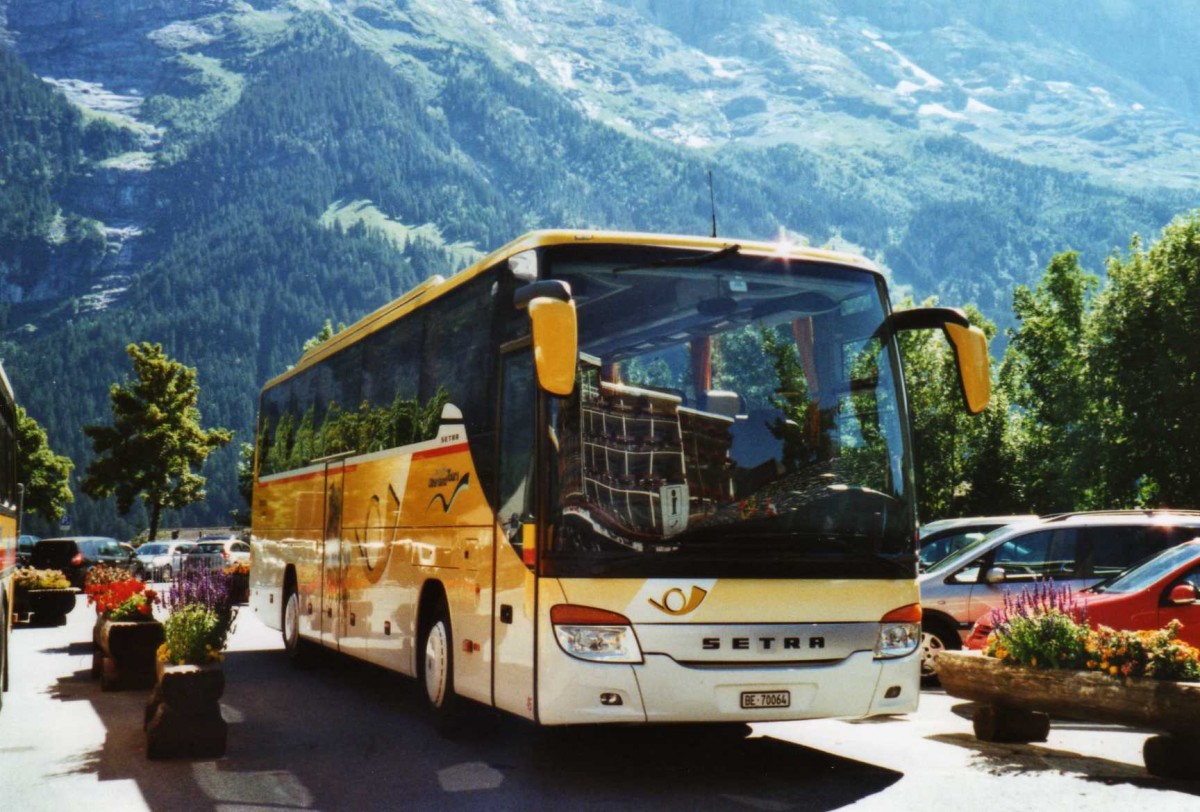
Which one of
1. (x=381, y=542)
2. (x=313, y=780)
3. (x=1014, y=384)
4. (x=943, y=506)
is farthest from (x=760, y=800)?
(x=1014, y=384)

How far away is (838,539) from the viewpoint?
329 inches

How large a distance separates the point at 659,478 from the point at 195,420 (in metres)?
57.7

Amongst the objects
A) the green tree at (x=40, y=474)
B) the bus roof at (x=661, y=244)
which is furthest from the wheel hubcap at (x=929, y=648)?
the green tree at (x=40, y=474)

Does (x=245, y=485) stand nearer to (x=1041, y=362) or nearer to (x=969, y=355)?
(x=1041, y=362)

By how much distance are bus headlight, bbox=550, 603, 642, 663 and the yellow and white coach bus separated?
12 mm

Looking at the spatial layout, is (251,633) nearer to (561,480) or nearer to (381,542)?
(381,542)

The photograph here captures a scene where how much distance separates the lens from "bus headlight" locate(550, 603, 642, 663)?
790 centimetres

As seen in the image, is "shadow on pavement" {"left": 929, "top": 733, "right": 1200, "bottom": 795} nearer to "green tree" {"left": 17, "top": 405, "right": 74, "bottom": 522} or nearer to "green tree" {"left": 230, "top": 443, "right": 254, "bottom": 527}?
"green tree" {"left": 230, "top": 443, "right": 254, "bottom": 527}

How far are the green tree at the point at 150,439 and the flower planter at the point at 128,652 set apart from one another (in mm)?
47114

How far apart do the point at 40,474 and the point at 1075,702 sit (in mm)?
87416

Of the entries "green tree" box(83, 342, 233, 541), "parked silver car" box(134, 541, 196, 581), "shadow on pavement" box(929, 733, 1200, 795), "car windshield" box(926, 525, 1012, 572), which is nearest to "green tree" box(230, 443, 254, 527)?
"green tree" box(83, 342, 233, 541)

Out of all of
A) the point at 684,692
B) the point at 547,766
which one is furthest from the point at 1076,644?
the point at 547,766

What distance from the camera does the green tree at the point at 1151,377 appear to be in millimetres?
37875

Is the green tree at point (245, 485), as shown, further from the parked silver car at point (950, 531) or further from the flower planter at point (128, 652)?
the flower planter at point (128, 652)
